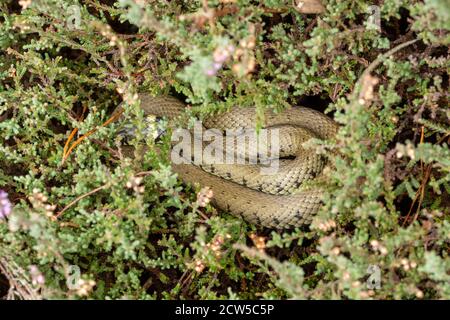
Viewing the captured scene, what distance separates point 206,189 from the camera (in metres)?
2.53

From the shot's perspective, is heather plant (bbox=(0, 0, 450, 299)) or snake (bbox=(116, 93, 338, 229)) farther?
snake (bbox=(116, 93, 338, 229))

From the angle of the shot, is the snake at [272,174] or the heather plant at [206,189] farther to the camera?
the snake at [272,174]

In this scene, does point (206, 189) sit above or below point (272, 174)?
above

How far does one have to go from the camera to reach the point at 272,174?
319cm

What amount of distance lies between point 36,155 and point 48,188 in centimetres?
20

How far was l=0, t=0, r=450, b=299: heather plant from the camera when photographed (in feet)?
7.30

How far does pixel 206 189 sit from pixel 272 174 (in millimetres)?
752

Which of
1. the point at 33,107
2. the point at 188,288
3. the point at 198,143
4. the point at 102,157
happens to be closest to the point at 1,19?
the point at 33,107

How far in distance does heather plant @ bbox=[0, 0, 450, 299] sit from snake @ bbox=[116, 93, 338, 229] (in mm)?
107

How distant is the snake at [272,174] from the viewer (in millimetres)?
3049

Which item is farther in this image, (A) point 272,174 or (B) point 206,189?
(A) point 272,174

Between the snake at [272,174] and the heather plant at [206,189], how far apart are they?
0.35 feet

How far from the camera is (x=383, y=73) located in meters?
2.95
